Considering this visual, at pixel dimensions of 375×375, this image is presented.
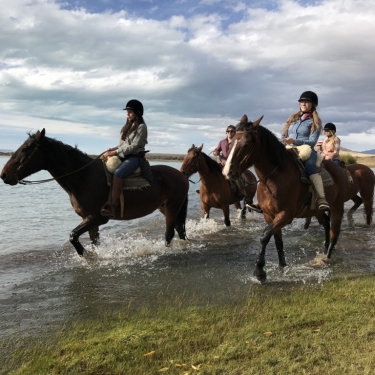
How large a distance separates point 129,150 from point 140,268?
93.1 inches

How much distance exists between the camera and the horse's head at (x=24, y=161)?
670 centimetres

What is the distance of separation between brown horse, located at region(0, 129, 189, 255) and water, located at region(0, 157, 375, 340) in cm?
99

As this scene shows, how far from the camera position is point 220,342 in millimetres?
4023

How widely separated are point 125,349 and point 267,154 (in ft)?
12.7

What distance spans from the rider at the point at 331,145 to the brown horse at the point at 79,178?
205 inches

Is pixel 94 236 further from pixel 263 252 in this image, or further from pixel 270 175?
pixel 270 175

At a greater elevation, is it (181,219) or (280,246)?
(181,219)

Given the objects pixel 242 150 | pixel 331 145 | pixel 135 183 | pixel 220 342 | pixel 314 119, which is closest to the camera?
pixel 220 342

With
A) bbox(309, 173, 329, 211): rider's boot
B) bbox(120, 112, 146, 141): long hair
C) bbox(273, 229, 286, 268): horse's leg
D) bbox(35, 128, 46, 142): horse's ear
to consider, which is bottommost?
bbox(273, 229, 286, 268): horse's leg

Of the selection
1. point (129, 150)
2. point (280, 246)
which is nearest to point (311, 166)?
point (280, 246)

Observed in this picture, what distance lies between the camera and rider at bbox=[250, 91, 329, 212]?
269 inches

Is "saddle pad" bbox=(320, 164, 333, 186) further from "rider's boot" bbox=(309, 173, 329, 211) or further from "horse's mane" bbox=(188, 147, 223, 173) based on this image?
"horse's mane" bbox=(188, 147, 223, 173)

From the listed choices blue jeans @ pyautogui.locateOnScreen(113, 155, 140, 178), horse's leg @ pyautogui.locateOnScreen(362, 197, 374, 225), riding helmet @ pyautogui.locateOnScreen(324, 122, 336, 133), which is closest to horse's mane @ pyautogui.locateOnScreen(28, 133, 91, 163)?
blue jeans @ pyautogui.locateOnScreen(113, 155, 140, 178)

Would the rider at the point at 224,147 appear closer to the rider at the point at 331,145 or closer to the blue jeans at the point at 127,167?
the rider at the point at 331,145
